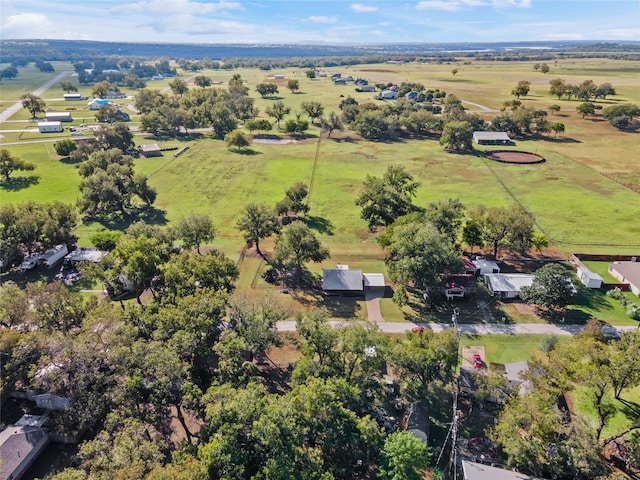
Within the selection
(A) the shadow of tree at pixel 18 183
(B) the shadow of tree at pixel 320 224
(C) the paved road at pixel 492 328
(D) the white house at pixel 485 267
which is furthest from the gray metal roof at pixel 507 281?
(A) the shadow of tree at pixel 18 183

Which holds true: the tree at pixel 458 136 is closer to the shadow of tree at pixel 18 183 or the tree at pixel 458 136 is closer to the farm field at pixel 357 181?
the farm field at pixel 357 181

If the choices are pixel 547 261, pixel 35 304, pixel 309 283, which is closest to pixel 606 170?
pixel 547 261

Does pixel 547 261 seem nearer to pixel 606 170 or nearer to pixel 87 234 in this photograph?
pixel 606 170

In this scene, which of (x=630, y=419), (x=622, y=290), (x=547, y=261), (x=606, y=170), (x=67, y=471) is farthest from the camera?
(x=606, y=170)

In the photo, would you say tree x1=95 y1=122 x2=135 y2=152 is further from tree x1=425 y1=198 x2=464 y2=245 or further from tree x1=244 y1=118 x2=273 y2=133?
tree x1=425 y1=198 x2=464 y2=245

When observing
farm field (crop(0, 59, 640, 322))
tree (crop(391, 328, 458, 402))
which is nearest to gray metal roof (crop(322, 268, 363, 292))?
farm field (crop(0, 59, 640, 322))
